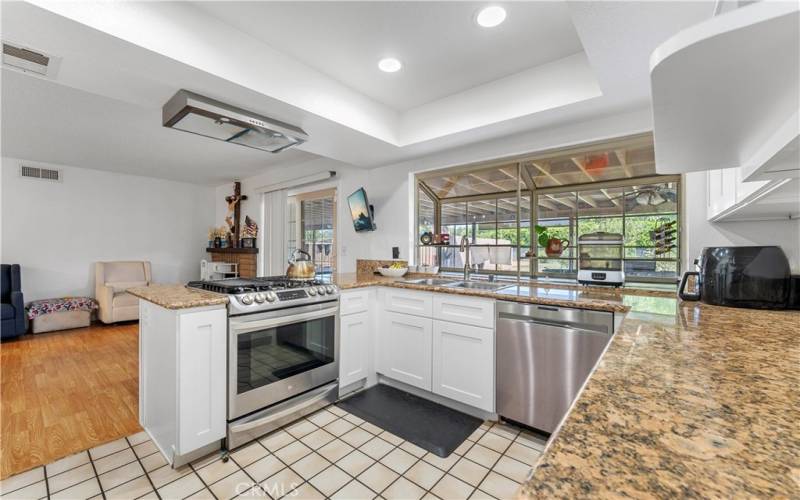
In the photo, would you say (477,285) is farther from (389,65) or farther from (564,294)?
(389,65)

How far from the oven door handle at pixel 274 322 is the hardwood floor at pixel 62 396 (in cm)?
102

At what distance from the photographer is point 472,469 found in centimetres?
178

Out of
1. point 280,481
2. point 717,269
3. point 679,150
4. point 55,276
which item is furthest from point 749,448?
point 55,276

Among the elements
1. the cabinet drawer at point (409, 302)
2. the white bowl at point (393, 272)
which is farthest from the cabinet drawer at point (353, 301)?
the white bowl at point (393, 272)

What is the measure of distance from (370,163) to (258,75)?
1.67 metres

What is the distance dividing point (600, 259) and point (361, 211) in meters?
2.33

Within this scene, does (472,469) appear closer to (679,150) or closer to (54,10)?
(679,150)

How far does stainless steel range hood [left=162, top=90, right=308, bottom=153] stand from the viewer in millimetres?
1952

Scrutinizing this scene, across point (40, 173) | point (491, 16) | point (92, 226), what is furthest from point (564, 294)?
point (40, 173)

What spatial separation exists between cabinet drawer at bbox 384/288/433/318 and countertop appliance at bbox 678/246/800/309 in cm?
156

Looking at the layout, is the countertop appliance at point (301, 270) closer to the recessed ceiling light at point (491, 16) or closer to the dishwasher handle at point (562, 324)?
the dishwasher handle at point (562, 324)

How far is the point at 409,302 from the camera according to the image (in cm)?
265

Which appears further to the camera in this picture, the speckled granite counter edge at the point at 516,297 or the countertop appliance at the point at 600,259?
the countertop appliance at the point at 600,259

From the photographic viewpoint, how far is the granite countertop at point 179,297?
1.73 meters
